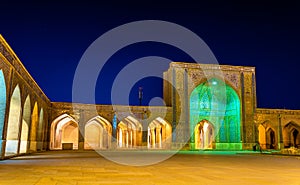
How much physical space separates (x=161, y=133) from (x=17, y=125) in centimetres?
1740

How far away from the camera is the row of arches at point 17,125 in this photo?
11844 mm

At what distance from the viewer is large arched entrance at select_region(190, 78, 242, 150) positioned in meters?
28.8

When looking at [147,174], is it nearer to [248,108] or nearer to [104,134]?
[248,108]

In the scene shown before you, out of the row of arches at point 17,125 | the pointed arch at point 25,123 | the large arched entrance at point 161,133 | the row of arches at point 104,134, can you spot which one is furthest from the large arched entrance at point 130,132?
the pointed arch at point 25,123

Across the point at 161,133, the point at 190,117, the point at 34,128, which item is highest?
the point at 190,117

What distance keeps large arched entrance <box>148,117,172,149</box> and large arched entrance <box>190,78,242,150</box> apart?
98.6 inches

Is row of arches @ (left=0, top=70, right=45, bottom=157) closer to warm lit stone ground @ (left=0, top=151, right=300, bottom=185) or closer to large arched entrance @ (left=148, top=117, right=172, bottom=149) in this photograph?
warm lit stone ground @ (left=0, top=151, right=300, bottom=185)

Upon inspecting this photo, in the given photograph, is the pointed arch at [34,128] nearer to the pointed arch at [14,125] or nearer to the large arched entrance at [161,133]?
the pointed arch at [14,125]

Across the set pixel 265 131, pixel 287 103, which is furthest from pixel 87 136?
pixel 287 103

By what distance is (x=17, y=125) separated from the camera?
46.5ft

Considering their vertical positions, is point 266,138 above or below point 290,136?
below

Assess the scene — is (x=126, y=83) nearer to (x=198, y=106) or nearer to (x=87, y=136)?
(x=87, y=136)

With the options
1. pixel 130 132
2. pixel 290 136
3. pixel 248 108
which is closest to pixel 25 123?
pixel 130 132

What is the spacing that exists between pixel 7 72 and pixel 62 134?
21991mm
